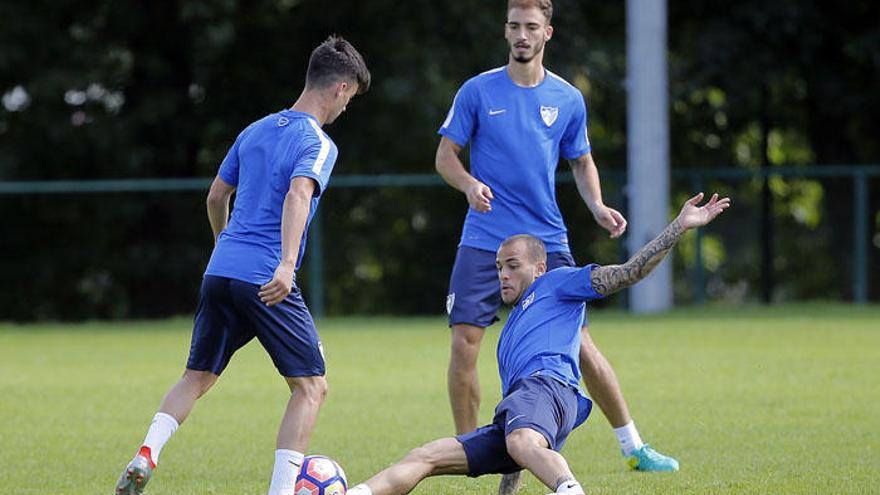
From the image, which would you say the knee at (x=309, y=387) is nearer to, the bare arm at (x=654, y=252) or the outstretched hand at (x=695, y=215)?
the bare arm at (x=654, y=252)

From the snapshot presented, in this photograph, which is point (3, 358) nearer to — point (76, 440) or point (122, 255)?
point (76, 440)

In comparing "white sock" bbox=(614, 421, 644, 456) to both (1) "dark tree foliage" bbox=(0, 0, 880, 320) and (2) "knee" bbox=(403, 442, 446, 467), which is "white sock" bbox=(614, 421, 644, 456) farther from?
(1) "dark tree foliage" bbox=(0, 0, 880, 320)

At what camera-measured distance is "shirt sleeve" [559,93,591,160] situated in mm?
8328

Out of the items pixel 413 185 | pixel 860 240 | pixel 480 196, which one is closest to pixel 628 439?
pixel 480 196

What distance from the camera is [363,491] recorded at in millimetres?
6387

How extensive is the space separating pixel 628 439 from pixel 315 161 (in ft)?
7.78

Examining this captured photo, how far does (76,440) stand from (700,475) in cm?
385

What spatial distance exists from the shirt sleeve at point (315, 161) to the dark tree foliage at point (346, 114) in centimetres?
1457

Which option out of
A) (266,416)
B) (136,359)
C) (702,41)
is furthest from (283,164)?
(702,41)

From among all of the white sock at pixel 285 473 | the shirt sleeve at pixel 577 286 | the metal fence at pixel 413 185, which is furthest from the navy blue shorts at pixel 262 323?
the metal fence at pixel 413 185

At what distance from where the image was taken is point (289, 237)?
673 cm

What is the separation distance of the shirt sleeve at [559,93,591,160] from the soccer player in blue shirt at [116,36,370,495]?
1516 mm

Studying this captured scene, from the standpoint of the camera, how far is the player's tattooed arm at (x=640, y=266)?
262 inches

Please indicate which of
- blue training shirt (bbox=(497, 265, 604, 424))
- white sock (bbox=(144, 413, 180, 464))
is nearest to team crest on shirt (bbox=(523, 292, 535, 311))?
blue training shirt (bbox=(497, 265, 604, 424))
